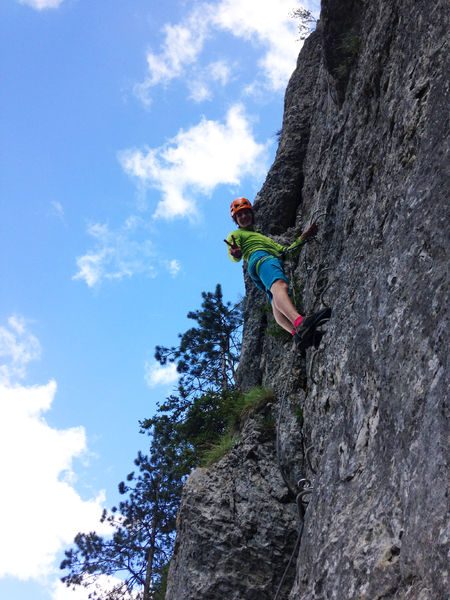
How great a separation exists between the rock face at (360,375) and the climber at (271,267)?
276mm

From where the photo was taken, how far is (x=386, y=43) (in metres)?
6.14

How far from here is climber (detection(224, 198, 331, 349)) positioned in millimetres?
6363

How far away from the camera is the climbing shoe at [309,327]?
616cm

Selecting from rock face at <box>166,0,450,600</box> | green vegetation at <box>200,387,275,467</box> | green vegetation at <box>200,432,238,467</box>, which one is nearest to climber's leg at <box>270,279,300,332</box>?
rock face at <box>166,0,450,600</box>

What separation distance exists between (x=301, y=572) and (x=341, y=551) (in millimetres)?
705

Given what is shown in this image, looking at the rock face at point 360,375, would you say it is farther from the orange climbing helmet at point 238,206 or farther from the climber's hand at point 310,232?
the orange climbing helmet at point 238,206

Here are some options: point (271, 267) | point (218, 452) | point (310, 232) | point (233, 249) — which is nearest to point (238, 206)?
point (233, 249)

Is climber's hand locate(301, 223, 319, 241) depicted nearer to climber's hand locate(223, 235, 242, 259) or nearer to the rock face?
the rock face

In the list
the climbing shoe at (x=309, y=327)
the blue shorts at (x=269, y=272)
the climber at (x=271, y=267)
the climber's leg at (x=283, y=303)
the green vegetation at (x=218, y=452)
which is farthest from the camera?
the green vegetation at (x=218, y=452)

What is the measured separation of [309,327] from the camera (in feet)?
20.6

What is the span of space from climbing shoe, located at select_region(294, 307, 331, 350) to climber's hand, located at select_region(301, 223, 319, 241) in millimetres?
1893

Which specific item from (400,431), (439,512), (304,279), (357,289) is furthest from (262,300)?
(439,512)

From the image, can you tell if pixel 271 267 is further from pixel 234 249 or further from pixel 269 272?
pixel 234 249

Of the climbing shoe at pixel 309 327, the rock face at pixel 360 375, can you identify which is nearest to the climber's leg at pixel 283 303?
the climbing shoe at pixel 309 327
